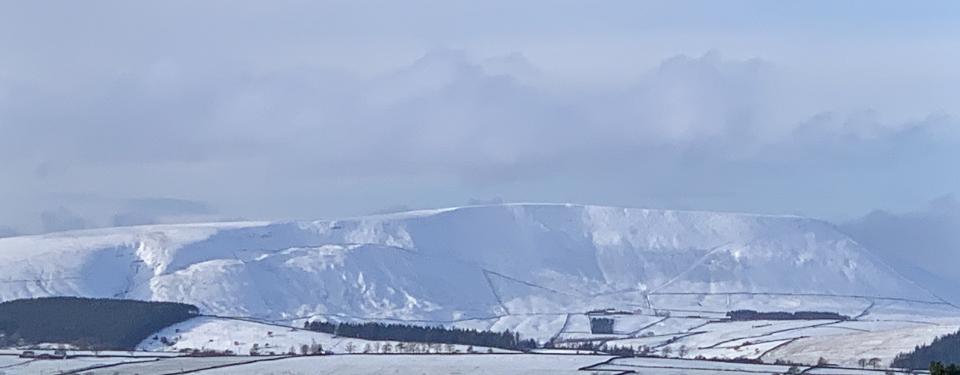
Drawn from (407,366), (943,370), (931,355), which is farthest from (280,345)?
(943,370)

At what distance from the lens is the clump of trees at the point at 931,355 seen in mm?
171875

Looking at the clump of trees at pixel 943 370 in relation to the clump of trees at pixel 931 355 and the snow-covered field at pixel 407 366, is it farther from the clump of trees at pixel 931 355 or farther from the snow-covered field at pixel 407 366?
the clump of trees at pixel 931 355

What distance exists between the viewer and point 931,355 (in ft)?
575

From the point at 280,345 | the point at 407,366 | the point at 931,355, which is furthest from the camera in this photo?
the point at 280,345

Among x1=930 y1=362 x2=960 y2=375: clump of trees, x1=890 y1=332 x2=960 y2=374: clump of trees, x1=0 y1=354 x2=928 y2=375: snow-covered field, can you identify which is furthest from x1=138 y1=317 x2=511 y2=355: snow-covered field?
x1=930 y1=362 x2=960 y2=375: clump of trees

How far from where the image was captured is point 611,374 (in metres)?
147

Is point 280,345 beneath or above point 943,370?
above

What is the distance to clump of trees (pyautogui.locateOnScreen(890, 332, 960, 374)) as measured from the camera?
171875mm

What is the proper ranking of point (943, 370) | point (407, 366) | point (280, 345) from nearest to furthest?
point (943, 370) → point (407, 366) → point (280, 345)

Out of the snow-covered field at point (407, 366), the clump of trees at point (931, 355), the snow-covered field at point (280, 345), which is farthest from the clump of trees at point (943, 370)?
the snow-covered field at point (280, 345)

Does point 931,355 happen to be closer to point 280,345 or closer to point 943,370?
point 280,345

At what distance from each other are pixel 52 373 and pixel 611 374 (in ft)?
128

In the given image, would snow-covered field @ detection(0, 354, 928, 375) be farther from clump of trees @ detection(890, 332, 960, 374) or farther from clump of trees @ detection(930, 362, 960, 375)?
clump of trees @ detection(930, 362, 960, 375)

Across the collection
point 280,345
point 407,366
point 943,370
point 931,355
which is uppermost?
point 280,345
